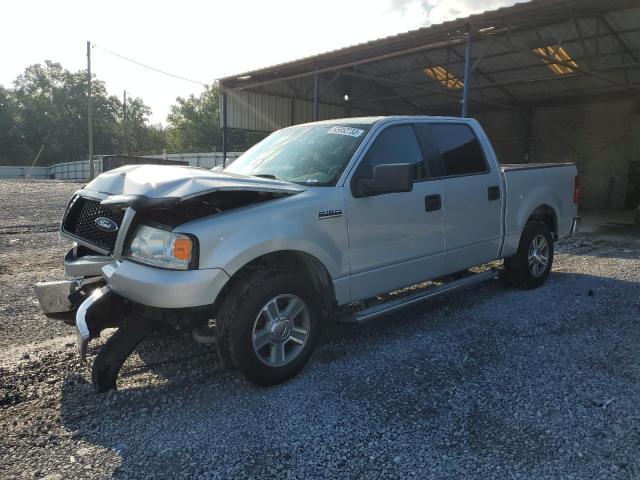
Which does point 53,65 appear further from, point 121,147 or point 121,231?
point 121,231

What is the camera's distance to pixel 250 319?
3.04m

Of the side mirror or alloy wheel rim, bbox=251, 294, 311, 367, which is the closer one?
alloy wheel rim, bbox=251, 294, 311, 367

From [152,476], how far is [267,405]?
0.85m

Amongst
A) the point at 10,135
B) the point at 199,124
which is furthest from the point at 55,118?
the point at 199,124

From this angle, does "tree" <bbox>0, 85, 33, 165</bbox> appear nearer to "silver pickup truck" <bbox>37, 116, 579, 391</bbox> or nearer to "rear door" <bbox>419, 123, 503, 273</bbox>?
"silver pickup truck" <bbox>37, 116, 579, 391</bbox>

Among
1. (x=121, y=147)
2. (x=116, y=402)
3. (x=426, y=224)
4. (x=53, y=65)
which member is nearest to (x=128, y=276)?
(x=116, y=402)

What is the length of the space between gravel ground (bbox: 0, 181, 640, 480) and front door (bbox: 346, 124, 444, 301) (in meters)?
0.59

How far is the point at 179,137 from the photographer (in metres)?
69.9

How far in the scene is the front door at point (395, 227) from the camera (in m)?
3.70

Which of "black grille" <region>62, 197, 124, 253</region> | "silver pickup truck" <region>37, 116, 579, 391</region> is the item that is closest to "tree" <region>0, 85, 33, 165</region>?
"black grille" <region>62, 197, 124, 253</region>

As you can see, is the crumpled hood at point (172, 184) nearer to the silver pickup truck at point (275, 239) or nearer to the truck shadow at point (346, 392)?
the silver pickup truck at point (275, 239)

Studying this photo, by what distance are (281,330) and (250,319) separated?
29 cm

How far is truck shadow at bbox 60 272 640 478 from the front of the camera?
8.54ft

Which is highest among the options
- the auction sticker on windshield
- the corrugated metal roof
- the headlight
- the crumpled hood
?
the corrugated metal roof
